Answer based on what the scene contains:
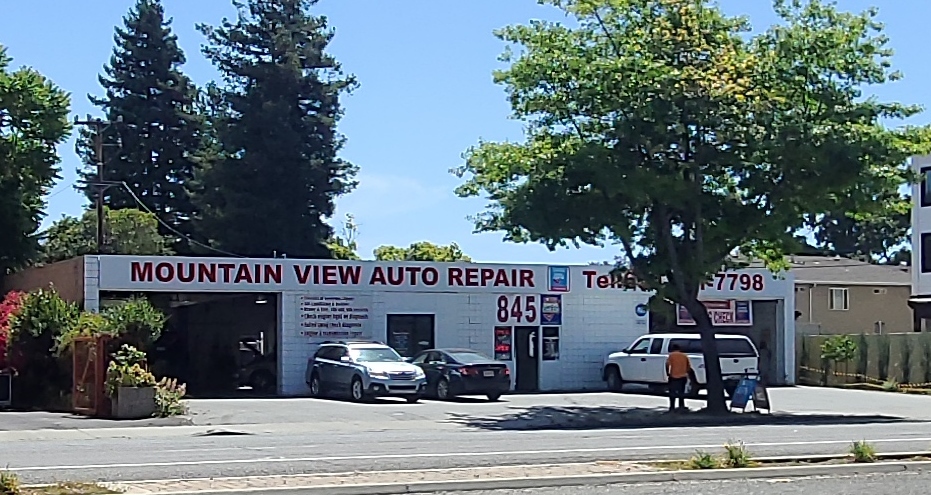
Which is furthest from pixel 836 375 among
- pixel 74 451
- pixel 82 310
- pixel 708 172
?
pixel 74 451

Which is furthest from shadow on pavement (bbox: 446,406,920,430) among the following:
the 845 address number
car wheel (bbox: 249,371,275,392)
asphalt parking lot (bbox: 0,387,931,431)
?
car wheel (bbox: 249,371,275,392)

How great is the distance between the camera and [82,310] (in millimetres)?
38500

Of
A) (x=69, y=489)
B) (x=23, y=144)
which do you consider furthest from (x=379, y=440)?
(x=23, y=144)

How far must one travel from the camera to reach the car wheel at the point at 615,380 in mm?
43938

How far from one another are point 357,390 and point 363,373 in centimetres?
55

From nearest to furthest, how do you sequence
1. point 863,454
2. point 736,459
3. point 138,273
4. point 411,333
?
point 736,459, point 863,454, point 138,273, point 411,333

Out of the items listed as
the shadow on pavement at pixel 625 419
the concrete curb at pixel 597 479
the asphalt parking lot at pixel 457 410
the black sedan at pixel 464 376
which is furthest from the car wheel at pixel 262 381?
the concrete curb at pixel 597 479

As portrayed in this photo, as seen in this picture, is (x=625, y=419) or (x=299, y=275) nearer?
(x=625, y=419)

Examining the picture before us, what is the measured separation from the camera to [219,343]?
4681 cm

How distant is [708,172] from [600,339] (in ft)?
46.5

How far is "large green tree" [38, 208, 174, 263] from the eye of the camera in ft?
231

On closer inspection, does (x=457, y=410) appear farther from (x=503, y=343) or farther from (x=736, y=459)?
(x=736, y=459)

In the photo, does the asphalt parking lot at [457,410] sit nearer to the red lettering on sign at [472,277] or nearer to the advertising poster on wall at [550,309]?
the advertising poster on wall at [550,309]

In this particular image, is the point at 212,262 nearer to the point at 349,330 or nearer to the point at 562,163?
the point at 349,330
